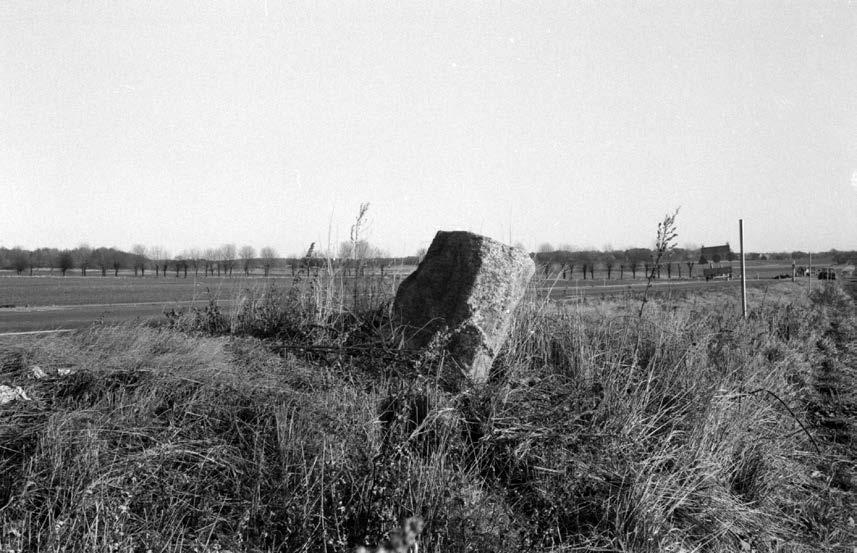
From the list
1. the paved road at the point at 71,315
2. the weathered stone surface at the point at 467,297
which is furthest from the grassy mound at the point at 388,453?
the paved road at the point at 71,315

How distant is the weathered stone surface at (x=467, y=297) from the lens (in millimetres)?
4734

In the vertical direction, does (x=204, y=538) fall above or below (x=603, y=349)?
below

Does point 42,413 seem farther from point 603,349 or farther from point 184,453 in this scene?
point 603,349

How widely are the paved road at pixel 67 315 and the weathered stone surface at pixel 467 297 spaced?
14.5ft

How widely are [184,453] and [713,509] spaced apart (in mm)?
3163

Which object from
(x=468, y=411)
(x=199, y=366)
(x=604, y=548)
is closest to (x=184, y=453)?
(x=199, y=366)

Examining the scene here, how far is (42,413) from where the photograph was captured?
10.7 ft

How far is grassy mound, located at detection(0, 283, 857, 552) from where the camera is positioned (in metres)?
2.78

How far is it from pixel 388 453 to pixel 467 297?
205cm

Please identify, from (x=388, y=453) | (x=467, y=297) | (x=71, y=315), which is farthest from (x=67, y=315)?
(x=388, y=453)

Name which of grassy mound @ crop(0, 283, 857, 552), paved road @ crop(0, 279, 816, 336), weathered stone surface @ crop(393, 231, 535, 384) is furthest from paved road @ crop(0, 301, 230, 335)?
weathered stone surface @ crop(393, 231, 535, 384)

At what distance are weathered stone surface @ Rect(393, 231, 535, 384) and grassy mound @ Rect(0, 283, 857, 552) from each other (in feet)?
1.16

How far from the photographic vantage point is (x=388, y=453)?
3.11 metres

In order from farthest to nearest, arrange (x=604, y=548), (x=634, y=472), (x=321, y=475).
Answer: (x=634, y=472)
(x=604, y=548)
(x=321, y=475)
